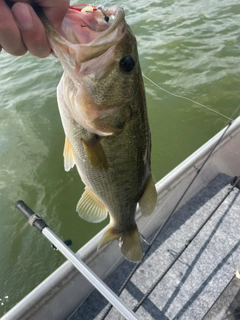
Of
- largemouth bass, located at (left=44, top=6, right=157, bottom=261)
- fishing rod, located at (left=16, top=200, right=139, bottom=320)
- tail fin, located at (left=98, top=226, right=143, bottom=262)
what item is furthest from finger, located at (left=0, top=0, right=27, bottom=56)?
fishing rod, located at (left=16, top=200, right=139, bottom=320)

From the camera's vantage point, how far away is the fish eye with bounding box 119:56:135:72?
1.36 m

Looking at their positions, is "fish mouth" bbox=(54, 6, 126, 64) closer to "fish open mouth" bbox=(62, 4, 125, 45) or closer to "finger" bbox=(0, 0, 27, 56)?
"fish open mouth" bbox=(62, 4, 125, 45)

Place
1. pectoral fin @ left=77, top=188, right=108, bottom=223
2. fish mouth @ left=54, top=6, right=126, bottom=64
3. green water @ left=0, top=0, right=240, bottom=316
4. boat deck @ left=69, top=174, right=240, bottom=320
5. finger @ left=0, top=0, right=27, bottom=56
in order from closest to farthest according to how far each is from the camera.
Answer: finger @ left=0, top=0, right=27, bottom=56
fish mouth @ left=54, top=6, right=126, bottom=64
pectoral fin @ left=77, top=188, right=108, bottom=223
boat deck @ left=69, top=174, right=240, bottom=320
green water @ left=0, top=0, right=240, bottom=316

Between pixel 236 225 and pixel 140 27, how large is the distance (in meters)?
7.80

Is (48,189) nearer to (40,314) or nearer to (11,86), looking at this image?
(40,314)

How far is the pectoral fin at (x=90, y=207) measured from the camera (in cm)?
183

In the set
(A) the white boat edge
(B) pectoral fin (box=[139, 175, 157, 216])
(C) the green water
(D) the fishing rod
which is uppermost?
(B) pectoral fin (box=[139, 175, 157, 216])

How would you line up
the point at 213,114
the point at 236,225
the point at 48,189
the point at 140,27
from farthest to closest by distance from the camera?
the point at 140,27 < the point at 213,114 < the point at 48,189 < the point at 236,225

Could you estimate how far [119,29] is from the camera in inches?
50.9

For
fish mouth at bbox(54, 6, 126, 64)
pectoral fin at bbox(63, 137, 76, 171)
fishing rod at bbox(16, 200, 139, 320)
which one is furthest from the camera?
fishing rod at bbox(16, 200, 139, 320)

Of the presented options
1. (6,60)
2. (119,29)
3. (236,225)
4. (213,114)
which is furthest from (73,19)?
(6,60)

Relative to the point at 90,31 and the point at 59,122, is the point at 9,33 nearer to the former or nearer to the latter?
the point at 90,31

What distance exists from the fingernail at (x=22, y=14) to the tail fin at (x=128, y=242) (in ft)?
4.09

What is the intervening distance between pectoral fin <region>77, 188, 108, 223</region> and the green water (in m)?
2.44
